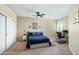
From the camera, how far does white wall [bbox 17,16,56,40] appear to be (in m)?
5.72

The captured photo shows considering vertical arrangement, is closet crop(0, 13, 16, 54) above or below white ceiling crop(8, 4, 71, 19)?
below

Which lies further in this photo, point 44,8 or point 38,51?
point 44,8

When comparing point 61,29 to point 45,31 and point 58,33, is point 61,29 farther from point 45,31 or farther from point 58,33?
point 45,31

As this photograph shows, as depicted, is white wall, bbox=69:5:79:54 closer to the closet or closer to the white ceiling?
the white ceiling

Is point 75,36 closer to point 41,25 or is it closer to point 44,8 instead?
point 44,8

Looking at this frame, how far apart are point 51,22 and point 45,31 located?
700 mm

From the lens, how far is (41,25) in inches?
233

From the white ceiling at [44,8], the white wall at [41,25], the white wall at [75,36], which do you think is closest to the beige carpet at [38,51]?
the white wall at [75,36]

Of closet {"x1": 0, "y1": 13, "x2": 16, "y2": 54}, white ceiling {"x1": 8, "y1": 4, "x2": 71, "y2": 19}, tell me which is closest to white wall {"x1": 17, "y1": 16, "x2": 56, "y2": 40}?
white ceiling {"x1": 8, "y1": 4, "x2": 71, "y2": 19}

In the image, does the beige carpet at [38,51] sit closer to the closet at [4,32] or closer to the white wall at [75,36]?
the closet at [4,32]

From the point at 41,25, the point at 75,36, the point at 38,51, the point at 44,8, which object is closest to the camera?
the point at 75,36

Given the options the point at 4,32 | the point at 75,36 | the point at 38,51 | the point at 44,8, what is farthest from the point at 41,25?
the point at 75,36
